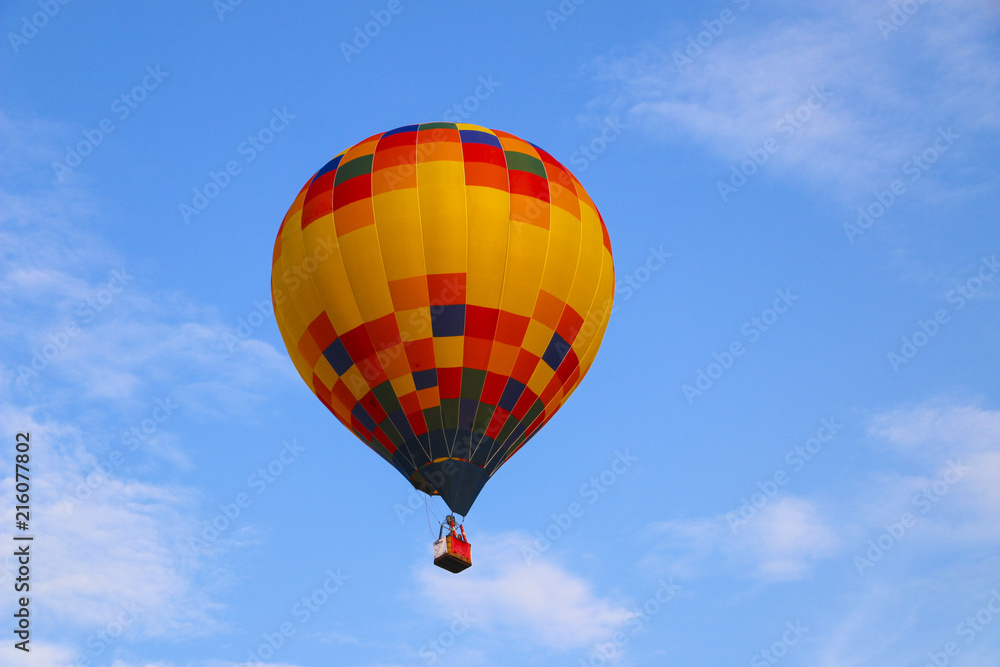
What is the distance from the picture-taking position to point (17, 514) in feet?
69.5

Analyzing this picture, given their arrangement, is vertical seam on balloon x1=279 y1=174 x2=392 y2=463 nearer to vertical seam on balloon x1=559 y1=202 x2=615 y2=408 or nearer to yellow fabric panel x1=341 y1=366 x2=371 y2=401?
yellow fabric panel x1=341 y1=366 x2=371 y2=401

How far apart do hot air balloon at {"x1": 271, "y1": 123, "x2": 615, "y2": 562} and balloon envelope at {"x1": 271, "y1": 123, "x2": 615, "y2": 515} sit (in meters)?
0.03

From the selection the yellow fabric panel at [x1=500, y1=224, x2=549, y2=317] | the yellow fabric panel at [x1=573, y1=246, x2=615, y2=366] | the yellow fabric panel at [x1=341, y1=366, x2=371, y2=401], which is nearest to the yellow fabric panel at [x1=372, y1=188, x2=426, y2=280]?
the yellow fabric panel at [x1=500, y1=224, x2=549, y2=317]

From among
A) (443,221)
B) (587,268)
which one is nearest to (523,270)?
(587,268)

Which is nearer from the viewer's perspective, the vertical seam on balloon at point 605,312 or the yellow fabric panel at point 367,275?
the yellow fabric panel at point 367,275

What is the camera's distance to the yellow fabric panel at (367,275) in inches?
937

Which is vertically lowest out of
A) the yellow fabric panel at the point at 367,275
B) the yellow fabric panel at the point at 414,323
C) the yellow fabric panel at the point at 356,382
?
the yellow fabric panel at the point at 356,382

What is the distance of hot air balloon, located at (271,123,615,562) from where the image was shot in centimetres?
2378

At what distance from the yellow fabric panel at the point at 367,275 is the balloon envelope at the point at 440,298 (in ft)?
0.09

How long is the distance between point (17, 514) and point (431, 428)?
7.33 m

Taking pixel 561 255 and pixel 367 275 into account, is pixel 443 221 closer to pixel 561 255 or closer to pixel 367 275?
pixel 367 275

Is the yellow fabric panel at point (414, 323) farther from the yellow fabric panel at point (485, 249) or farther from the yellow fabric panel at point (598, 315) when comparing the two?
the yellow fabric panel at point (598, 315)

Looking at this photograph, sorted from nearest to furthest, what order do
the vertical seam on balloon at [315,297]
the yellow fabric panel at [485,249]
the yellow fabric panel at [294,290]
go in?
1. the yellow fabric panel at [485,249]
2. the vertical seam on balloon at [315,297]
3. the yellow fabric panel at [294,290]

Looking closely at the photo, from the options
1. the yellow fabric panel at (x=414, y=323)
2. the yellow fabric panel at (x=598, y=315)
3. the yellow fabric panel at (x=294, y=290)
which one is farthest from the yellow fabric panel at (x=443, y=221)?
the yellow fabric panel at (x=598, y=315)
